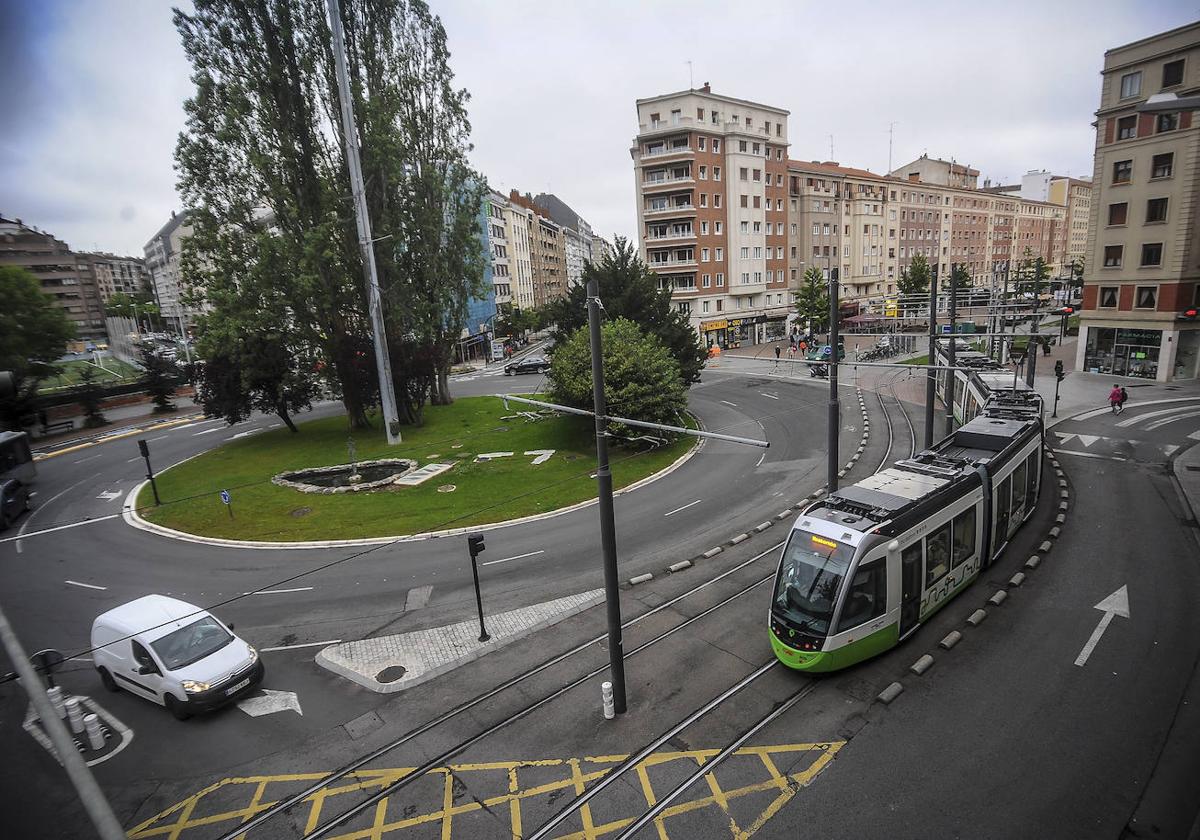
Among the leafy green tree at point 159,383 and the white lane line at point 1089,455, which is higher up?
the leafy green tree at point 159,383

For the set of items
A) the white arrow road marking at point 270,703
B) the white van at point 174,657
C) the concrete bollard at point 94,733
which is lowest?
the white arrow road marking at point 270,703

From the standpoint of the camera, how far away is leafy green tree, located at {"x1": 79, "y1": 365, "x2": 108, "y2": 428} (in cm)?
4250

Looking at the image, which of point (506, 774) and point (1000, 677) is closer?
point (506, 774)

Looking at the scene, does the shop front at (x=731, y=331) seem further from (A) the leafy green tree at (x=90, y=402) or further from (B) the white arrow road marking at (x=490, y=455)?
(A) the leafy green tree at (x=90, y=402)

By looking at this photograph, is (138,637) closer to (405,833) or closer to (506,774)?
(405,833)

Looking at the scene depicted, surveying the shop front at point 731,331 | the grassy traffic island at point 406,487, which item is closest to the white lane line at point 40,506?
the grassy traffic island at point 406,487

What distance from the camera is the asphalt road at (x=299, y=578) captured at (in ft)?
37.0

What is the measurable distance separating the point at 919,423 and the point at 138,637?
3294cm

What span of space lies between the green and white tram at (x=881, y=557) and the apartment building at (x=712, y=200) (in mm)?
44266

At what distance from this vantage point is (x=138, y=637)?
11.7 m

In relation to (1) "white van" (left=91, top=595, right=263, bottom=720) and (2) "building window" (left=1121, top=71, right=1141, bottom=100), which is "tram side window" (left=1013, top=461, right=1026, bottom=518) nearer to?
(1) "white van" (left=91, top=595, right=263, bottom=720)

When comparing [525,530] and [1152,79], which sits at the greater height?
[1152,79]

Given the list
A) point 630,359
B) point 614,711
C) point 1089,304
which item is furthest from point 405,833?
point 1089,304

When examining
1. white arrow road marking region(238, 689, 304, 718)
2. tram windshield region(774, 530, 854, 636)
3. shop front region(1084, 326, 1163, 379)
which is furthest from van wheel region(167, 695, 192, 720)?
shop front region(1084, 326, 1163, 379)
